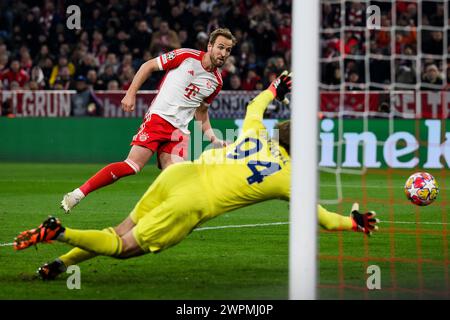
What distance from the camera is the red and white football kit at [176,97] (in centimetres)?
997

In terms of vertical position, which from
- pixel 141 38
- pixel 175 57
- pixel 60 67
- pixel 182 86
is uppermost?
pixel 141 38

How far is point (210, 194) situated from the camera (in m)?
7.17

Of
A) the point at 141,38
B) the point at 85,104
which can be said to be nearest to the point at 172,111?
the point at 85,104

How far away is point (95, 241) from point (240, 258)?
2.09 m

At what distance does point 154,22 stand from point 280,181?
16.2 m

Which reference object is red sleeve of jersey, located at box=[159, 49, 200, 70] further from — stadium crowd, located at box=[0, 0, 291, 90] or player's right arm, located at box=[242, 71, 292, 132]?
stadium crowd, located at box=[0, 0, 291, 90]

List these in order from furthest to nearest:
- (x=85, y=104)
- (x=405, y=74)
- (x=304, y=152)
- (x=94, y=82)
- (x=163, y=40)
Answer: (x=163, y=40)
(x=94, y=82)
(x=85, y=104)
(x=405, y=74)
(x=304, y=152)

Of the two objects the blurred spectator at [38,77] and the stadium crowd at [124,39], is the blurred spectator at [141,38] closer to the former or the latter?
the stadium crowd at [124,39]

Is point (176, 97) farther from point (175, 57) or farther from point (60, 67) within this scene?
point (60, 67)

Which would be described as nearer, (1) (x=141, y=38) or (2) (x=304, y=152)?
(2) (x=304, y=152)

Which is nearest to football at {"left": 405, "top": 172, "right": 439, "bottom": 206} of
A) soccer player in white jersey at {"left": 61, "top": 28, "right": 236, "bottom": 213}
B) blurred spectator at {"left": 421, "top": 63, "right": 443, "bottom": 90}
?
soccer player in white jersey at {"left": 61, "top": 28, "right": 236, "bottom": 213}

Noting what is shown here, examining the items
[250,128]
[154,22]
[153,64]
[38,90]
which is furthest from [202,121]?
[154,22]

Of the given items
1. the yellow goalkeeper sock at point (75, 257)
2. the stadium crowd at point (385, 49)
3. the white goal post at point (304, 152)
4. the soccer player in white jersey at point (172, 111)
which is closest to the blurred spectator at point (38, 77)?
the stadium crowd at point (385, 49)

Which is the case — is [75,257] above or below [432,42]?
below
